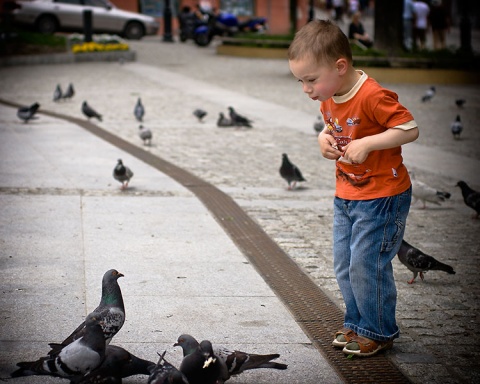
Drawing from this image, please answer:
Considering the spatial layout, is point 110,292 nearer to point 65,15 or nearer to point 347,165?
point 347,165

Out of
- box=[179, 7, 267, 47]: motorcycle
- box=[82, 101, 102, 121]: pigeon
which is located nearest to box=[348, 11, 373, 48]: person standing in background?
box=[179, 7, 267, 47]: motorcycle

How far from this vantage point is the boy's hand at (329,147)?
4.29 m

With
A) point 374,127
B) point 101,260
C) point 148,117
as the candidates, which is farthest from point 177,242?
point 148,117

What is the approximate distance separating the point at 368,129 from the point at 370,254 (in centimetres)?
62

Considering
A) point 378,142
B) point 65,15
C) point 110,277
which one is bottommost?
point 65,15

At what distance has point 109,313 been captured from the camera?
4.29 m

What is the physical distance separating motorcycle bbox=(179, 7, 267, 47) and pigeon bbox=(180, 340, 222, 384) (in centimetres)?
3337

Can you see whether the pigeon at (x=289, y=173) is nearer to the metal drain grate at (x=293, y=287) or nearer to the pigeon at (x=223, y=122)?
the metal drain grate at (x=293, y=287)

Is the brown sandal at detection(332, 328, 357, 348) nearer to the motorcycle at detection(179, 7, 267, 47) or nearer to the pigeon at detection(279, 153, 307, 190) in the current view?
the pigeon at detection(279, 153, 307, 190)

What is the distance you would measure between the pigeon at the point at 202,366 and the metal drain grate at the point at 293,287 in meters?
0.74

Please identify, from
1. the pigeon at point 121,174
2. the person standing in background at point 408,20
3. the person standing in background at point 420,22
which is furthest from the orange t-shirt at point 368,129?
the person standing in background at point 420,22

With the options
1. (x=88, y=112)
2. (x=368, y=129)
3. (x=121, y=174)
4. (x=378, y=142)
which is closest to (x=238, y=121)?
(x=88, y=112)

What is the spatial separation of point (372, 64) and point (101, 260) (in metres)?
17.4

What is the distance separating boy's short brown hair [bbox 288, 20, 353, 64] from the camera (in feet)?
13.5
